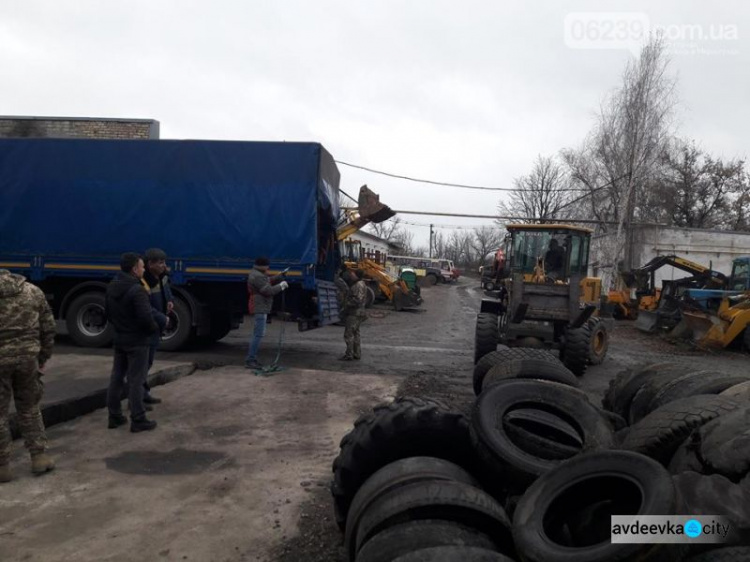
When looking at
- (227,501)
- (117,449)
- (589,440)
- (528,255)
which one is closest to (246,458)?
(227,501)

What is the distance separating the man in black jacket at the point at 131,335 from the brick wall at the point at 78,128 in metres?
14.9

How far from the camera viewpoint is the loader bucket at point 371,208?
12.1 metres

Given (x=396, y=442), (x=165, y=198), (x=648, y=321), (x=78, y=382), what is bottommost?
(x=648, y=321)

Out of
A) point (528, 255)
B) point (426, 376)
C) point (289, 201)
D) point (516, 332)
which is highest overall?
point (289, 201)

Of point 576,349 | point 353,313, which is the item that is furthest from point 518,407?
point 353,313

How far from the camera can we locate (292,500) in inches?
150

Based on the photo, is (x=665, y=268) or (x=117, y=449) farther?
(x=665, y=268)

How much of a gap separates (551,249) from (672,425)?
27.6 feet

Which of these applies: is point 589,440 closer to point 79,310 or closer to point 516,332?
point 516,332

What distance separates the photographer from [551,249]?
11352 millimetres

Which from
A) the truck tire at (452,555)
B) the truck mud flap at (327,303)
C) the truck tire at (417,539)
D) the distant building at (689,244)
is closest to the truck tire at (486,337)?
the truck mud flap at (327,303)

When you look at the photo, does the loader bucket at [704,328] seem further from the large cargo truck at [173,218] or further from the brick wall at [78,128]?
the brick wall at [78,128]

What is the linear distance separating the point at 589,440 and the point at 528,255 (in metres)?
Answer: 8.27

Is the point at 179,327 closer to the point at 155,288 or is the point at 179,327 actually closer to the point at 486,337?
the point at 155,288
